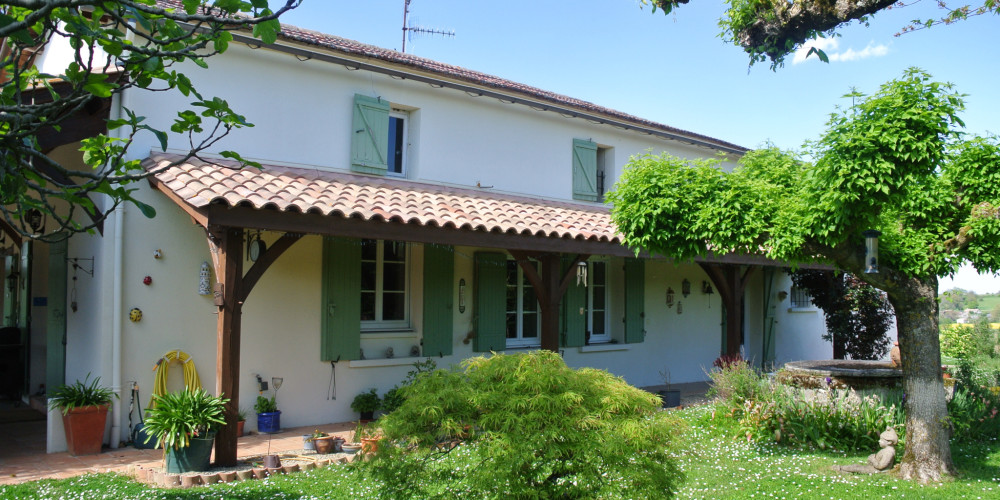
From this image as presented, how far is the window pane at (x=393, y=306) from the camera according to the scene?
9.83 meters

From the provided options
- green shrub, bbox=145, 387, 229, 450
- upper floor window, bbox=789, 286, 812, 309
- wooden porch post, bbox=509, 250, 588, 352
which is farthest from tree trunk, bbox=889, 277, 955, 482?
upper floor window, bbox=789, 286, 812, 309

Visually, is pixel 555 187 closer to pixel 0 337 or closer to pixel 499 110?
pixel 499 110

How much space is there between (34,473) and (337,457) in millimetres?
2673

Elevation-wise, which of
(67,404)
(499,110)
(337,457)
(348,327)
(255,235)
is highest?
(499,110)

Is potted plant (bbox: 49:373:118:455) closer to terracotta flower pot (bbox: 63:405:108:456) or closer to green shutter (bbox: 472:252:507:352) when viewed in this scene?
terracotta flower pot (bbox: 63:405:108:456)

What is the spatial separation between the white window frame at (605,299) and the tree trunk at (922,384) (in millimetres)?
5994

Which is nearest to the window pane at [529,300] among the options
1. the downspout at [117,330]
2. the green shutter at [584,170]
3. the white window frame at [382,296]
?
the green shutter at [584,170]

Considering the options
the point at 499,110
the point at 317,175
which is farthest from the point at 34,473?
the point at 499,110

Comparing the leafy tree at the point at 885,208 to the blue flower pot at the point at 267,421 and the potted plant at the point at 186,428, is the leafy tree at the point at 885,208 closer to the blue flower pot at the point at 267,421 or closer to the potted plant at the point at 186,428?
the potted plant at the point at 186,428

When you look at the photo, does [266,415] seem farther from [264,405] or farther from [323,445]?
[323,445]

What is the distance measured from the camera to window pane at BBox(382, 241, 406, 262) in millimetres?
9805

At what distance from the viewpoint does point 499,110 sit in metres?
11.2

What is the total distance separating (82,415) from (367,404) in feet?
10.5

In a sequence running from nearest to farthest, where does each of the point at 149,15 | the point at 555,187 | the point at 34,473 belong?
1. the point at 149,15
2. the point at 34,473
3. the point at 555,187
